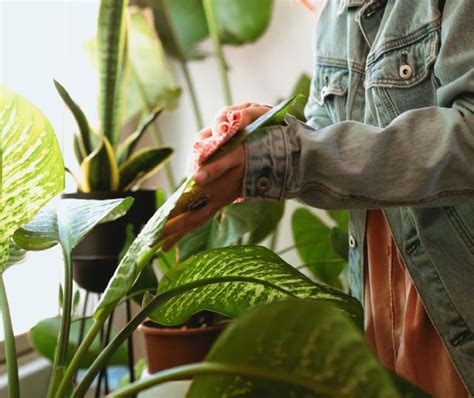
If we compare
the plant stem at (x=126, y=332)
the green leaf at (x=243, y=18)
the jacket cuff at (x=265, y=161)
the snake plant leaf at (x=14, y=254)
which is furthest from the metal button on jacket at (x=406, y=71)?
the green leaf at (x=243, y=18)

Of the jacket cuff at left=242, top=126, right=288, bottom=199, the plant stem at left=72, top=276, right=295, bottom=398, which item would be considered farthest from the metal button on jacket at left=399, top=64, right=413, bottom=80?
the plant stem at left=72, top=276, right=295, bottom=398

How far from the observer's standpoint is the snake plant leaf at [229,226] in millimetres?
750

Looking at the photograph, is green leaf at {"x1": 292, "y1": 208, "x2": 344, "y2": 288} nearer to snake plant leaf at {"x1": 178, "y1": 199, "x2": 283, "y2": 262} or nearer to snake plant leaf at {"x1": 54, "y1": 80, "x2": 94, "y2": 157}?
snake plant leaf at {"x1": 178, "y1": 199, "x2": 283, "y2": 262}

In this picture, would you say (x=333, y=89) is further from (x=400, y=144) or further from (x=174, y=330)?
(x=174, y=330)

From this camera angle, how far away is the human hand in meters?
0.43

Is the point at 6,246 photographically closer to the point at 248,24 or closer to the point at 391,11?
the point at 391,11

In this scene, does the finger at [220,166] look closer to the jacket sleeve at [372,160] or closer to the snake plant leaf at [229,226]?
the jacket sleeve at [372,160]

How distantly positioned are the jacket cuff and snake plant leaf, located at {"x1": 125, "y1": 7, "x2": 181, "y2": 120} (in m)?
0.81

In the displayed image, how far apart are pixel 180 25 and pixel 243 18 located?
14 centimetres

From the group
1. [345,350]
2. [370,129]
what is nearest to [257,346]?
[345,350]

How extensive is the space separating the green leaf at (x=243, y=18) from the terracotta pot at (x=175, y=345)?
0.68 meters

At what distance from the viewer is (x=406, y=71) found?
0.56m

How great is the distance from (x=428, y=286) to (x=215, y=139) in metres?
0.29

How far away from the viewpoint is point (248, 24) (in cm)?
120
